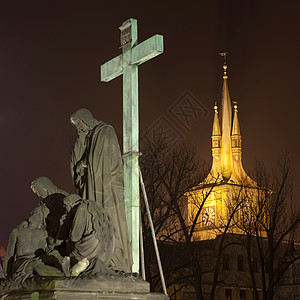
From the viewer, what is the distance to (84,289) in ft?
25.0

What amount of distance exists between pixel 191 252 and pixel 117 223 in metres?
18.4

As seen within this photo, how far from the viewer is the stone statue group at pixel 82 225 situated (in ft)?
26.4

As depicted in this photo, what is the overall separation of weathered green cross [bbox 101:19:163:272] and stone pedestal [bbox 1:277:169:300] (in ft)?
4.80

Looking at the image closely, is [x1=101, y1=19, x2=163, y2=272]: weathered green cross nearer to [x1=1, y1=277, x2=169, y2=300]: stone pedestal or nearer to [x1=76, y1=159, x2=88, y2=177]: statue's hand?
[x1=76, y1=159, x2=88, y2=177]: statue's hand

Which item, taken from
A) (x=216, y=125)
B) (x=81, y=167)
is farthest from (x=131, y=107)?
(x=216, y=125)

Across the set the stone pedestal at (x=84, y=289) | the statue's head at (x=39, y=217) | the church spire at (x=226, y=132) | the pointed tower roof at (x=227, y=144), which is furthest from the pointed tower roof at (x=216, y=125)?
the stone pedestal at (x=84, y=289)

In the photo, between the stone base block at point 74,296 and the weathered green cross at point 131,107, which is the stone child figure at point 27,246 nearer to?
the stone base block at point 74,296

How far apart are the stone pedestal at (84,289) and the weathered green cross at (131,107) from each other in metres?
1.46

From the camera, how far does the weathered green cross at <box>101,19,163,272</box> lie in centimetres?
997

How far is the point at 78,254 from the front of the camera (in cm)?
802

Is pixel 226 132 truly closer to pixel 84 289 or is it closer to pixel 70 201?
pixel 70 201

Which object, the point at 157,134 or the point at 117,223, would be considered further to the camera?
the point at 157,134

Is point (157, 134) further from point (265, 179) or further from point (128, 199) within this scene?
point (128, 199)

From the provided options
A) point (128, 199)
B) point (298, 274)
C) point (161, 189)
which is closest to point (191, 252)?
point (161, 189)
